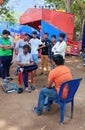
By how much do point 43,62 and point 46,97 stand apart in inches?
178

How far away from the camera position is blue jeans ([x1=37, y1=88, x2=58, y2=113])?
6.37 meters

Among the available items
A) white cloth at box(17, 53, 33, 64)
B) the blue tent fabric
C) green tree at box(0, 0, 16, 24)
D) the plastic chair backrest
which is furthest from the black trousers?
the blue tent fabric

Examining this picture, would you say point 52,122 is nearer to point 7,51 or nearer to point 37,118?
point 37,118

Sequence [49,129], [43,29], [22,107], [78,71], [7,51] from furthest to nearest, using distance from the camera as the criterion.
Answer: [43,29] → [78,71] → [7,51] → [22,107] → [49,129]

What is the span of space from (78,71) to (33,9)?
22.7ft

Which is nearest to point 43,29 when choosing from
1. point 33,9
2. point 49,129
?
point 33,9

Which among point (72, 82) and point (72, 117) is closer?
point (72, 82)

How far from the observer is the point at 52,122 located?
20.9ft

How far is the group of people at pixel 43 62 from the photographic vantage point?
20.7ft

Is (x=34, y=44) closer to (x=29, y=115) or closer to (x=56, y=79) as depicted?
(x=29, y=115)

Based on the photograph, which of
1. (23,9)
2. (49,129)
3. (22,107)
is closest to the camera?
(49,129)

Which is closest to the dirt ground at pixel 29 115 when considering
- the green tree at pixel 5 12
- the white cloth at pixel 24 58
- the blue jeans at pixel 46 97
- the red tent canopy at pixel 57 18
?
the blue jeans at pixel 46 97

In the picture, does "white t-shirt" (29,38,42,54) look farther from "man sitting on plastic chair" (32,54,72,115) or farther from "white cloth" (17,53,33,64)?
"man sitting on plastic chair" (32,54,72,115)

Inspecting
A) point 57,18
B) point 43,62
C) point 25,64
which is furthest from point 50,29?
point 25,64
